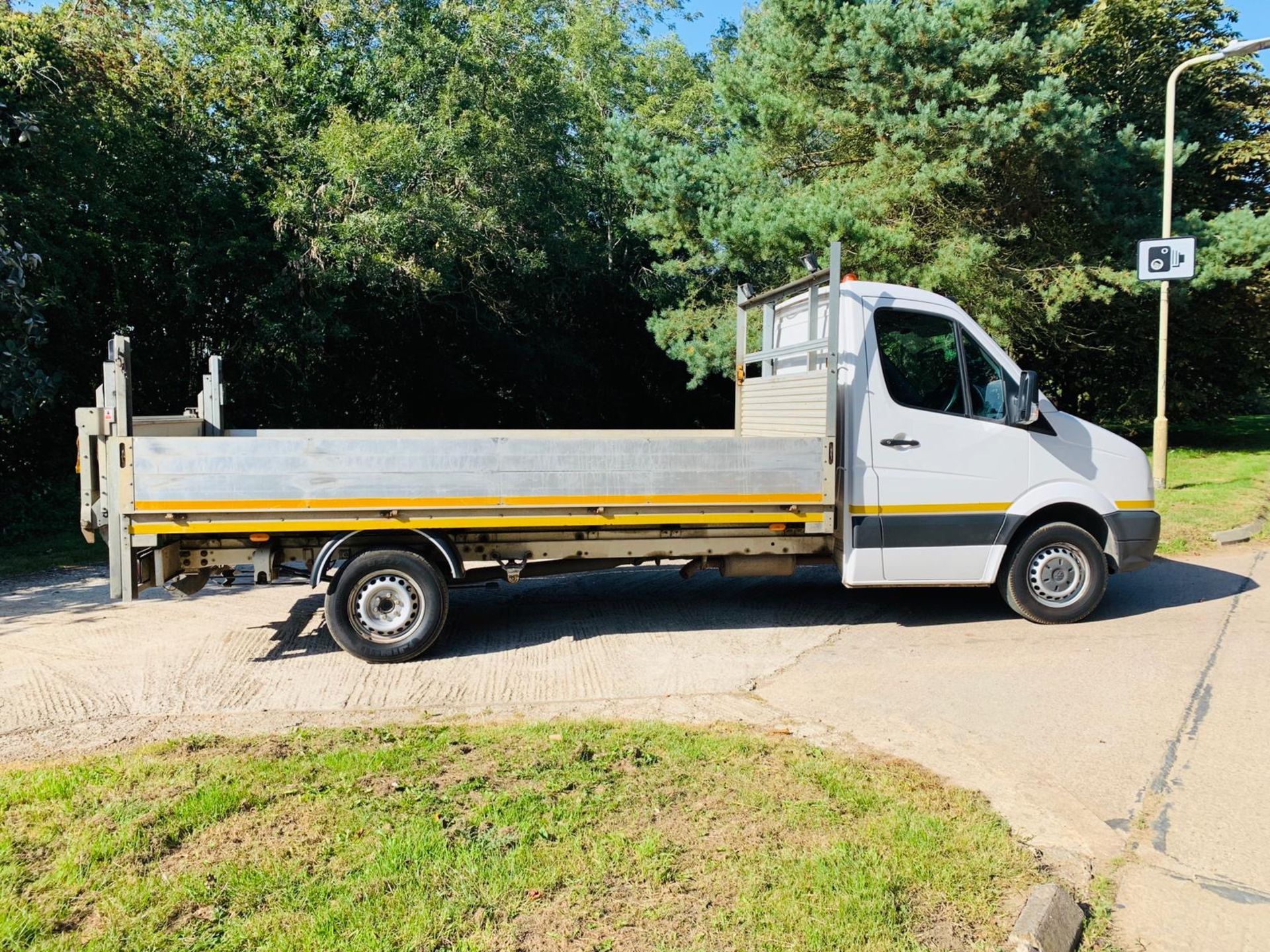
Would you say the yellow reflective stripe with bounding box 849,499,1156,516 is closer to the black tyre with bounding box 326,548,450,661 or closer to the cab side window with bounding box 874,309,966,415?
the cab side window with bounding box 874,309,966,415

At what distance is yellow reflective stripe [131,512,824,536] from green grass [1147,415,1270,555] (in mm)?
6293

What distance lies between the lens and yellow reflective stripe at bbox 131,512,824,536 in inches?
254

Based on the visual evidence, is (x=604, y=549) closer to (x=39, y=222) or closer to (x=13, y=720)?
(x=13, y=720)

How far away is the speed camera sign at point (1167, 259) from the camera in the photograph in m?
13.7

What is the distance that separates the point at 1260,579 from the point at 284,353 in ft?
48.6

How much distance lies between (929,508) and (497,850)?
15.4ft

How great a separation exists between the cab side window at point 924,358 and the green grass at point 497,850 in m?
3.39

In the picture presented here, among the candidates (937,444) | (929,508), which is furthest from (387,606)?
(937,444)

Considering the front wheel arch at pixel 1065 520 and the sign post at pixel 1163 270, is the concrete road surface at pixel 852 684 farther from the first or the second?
the sign post at pixel 1163 270

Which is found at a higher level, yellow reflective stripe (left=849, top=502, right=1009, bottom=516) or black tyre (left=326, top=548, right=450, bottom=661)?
yellow reflective stripe (left=849, top=502, right=1009, bottom=516)

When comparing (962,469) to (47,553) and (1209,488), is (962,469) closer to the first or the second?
(1209,488)

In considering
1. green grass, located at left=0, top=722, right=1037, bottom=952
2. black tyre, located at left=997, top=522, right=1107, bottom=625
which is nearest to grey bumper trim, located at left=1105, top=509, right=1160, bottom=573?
black tyre, located at left=997, top=522, right=1107, bottom=625

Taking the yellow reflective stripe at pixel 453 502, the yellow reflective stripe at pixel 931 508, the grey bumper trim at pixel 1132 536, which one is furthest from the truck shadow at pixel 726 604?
the yellow reflective stripe at pixel 453 502

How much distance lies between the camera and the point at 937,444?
24.6 ft
